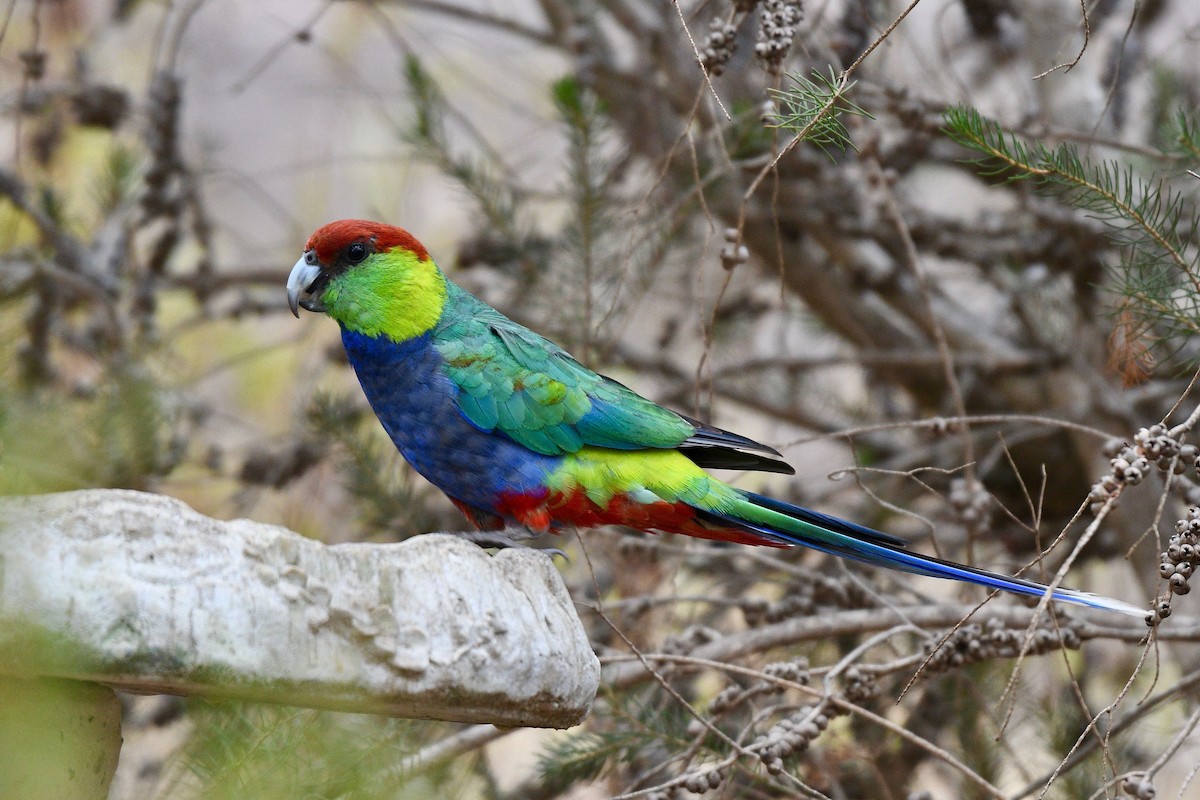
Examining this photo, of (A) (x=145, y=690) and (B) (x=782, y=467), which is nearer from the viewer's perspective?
(A) (x=145, y=690)

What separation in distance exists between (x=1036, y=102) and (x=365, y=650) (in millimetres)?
3069

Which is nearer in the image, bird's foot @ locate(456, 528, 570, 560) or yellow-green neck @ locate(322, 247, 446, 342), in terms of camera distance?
bird's foot @ locate(456, 528, 570, 560)

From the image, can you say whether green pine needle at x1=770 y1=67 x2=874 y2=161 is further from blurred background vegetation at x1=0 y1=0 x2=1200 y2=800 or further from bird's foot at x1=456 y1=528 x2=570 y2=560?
bird's foot at x1=456 y1=528 x2=570 y2=560

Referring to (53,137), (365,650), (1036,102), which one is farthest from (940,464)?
(53,137)

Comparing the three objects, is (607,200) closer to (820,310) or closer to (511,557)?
(820,310)

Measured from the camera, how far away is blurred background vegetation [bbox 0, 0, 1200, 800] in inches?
93.9

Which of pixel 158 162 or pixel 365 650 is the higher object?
pixel 365 650

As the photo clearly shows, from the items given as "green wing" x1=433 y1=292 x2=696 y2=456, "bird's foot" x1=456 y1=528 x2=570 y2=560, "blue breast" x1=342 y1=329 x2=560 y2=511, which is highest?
"green wing" x1=433 y1=292 x2=696 y2=456

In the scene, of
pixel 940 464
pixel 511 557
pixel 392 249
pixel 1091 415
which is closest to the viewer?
pixel 511 557

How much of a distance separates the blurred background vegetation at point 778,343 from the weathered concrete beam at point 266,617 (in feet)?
1.61

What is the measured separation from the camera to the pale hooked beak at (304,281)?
248 centimetres

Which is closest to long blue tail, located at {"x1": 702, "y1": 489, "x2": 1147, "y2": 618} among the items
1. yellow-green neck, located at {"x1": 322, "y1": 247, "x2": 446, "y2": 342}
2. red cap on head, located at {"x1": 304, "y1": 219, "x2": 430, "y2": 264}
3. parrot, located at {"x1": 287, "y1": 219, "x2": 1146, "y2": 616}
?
parrot, located at {"x1": 287, "y1": 219, "x2": 1146, "y2": 616}

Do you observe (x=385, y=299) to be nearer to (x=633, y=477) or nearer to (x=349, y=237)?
(x=349, y=237)

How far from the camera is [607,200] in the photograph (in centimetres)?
312
